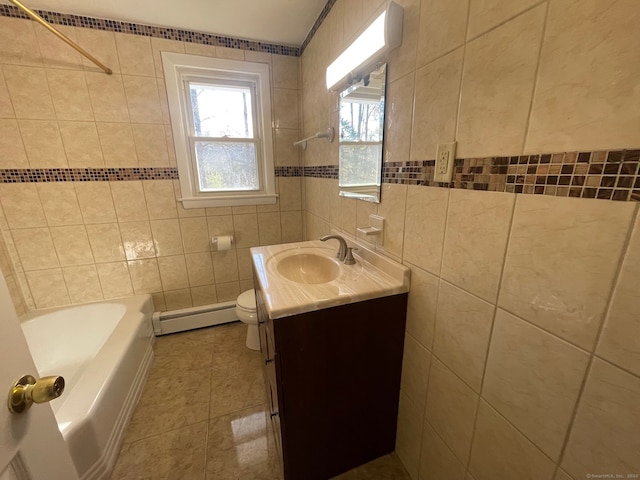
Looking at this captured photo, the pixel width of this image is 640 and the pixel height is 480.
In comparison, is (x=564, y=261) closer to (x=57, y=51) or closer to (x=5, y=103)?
(x=57, y=51)

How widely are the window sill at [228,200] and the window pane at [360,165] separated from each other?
98 centimetres

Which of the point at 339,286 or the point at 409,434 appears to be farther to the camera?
the point at 409,434

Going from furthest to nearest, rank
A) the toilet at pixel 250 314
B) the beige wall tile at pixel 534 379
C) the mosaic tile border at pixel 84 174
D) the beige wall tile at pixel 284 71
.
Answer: the beige wall tile at pixel 284 71 → the toilet at pixel 250 314 → the mosaic tile border at pixel 84 174 → the beige wall tile at pixel 534 379

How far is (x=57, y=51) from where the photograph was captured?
165 centimetres

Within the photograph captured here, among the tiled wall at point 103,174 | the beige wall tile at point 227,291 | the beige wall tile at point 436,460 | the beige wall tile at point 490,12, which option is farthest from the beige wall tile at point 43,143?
the beige wall tile at point 436,460

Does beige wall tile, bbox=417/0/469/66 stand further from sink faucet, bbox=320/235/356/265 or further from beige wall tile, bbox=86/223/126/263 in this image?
beige wall tile, bbox=86/223/126/263

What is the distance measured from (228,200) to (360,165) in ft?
4.38

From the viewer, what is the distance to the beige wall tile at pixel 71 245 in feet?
6.22

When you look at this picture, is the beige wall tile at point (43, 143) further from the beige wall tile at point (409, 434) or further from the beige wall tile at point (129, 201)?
the beige wall tile at point (409, 434)

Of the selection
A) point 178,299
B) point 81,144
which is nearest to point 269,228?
point 178,299

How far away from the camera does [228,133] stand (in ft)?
7.06

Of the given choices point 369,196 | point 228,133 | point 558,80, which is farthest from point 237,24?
point 558,80

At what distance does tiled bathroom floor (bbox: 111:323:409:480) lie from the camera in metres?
1.22

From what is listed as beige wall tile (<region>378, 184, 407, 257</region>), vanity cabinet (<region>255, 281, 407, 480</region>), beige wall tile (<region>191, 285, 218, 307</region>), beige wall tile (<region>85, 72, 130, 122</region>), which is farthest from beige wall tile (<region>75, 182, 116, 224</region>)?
beige wall tile (<region>378, 184, 407, 257</region>)
